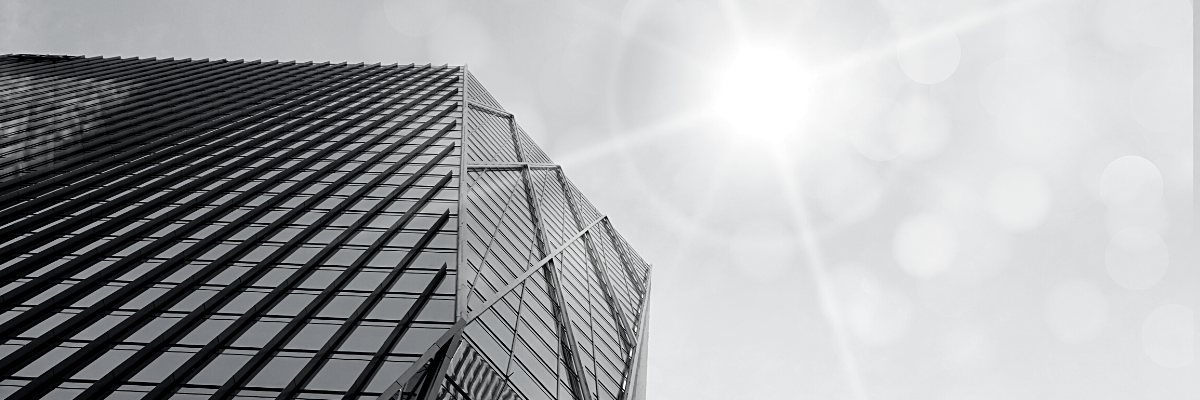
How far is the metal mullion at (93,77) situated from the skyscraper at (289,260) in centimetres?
49

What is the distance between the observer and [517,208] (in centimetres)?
3794

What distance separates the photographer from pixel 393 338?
18.0m

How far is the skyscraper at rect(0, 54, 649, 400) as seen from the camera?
1661 centimetres

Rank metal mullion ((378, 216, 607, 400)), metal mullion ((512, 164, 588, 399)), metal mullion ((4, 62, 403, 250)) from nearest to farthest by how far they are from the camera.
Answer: metal mullion ((378, 216, 607, 400)) < metal mullion ((512, 164, 588, 399)) < metal mullion ((4, 62, 403, 250))

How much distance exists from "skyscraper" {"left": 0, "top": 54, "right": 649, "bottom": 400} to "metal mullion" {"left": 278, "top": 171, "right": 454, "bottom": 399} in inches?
3.3

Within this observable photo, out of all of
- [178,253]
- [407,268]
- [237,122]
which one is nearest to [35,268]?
[178,253]

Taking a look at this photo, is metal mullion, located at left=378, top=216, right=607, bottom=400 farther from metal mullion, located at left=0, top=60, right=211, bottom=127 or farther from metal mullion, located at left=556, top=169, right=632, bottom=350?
metal mullion, located at left=0, top=60, right=211, bottom=127

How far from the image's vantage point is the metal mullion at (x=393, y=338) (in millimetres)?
15742

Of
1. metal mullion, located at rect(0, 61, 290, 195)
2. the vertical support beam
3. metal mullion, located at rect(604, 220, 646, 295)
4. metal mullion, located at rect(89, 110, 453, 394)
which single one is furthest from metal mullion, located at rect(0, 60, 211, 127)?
metal mullion, located at rect(604, 220, 646, 295)

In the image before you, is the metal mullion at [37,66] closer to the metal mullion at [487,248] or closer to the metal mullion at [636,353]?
the metal mullion at [487,248]

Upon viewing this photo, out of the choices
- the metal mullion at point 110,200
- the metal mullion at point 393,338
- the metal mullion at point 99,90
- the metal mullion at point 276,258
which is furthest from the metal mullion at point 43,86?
the metal mullion at point 393,338

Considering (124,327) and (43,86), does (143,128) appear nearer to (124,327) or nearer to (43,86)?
(43,86)

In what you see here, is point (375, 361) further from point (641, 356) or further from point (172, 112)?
point (172, 112)

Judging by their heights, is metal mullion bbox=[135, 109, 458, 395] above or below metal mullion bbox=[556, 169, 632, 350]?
below
